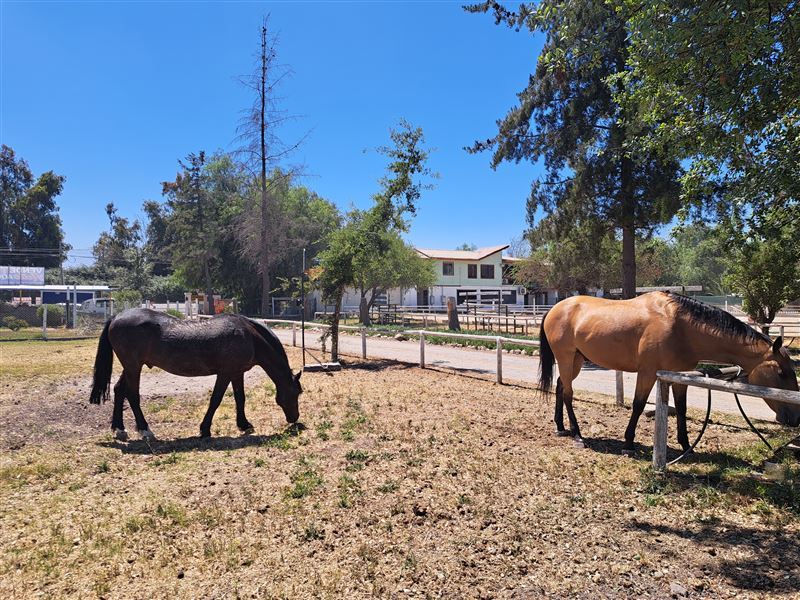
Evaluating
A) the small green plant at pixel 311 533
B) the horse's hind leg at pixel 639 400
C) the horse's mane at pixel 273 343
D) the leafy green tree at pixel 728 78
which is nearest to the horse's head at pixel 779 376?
the horse's hind leg at pixel 639 400

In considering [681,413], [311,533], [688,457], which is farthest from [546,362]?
[311,533]

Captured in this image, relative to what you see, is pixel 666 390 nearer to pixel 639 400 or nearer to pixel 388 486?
pixel 639 400

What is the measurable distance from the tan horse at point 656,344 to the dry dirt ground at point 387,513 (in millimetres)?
633

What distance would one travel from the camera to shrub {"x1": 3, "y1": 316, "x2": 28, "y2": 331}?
2531 cm

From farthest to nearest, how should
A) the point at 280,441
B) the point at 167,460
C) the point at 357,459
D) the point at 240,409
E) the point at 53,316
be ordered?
1. the point at 53,316
2. the point at 240,409
3. the point at 280,441
4. the point at 167,460
5. the point at 357,459

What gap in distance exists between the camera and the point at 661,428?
507cm

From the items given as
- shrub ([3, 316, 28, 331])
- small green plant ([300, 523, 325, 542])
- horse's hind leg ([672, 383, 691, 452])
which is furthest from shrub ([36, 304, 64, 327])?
horse's hind leg ([672, 383, 691, 452])

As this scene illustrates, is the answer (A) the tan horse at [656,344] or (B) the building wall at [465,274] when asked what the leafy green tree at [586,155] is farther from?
(B) the building wall at [465,274]

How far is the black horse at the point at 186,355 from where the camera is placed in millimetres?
6785

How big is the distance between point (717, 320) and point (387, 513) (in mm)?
4084

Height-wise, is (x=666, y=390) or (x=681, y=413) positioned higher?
(x=666, y=390)

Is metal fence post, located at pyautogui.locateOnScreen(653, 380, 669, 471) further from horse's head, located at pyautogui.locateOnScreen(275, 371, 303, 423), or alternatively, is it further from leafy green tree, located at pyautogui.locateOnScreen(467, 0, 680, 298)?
leafy green tree, located at pyautogui.locateOnScreen(467, 0, 680, 298)

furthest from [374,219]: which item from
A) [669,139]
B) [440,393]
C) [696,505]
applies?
[696,505]

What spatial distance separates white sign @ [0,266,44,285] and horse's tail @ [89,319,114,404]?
1638 inches
